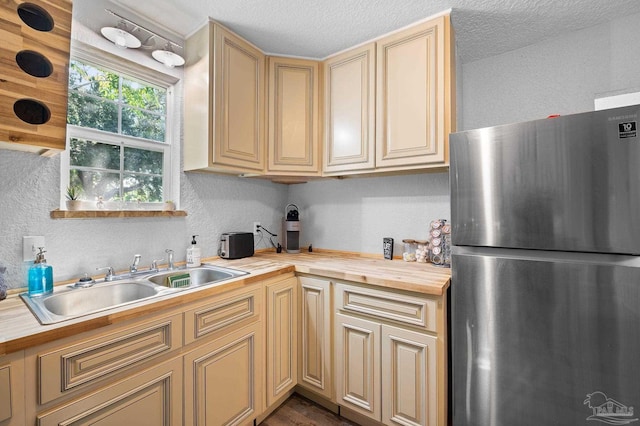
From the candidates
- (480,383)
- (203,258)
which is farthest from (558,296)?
(203,258)

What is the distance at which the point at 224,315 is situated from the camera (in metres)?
1.46

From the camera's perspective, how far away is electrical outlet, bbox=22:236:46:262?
Answer: 1.33 m

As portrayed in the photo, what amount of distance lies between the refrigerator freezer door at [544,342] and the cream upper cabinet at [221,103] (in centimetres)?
149

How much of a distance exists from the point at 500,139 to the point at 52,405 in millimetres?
1978

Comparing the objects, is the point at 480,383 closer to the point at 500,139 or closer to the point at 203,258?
the point at 500,139

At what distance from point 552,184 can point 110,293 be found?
2.15m

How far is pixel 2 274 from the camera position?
47.6 inches

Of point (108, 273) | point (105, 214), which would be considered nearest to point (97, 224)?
point (105, 214)

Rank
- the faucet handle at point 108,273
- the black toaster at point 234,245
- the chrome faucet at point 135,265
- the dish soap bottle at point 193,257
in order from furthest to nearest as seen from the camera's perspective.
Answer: the black toaster at point 234,245 < the dish soap bottle at point 193,257 < the chrome faucet at point 135,265 < the faucet handle at point 108,273

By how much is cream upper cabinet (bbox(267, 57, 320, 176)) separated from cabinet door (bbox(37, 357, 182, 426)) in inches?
55.2

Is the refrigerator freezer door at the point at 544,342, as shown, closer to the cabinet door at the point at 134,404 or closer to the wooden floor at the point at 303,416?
the wooden floor at the point at 303,416

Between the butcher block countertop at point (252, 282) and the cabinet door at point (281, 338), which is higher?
the butcher block countertop at point (252, 282)

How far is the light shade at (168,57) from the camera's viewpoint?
1754 millimetres

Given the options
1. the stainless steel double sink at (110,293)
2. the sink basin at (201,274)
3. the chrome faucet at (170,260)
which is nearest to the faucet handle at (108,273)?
the stainless steel double sink at (110,293)
